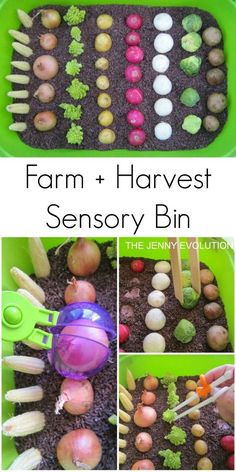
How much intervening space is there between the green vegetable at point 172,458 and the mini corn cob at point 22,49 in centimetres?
78

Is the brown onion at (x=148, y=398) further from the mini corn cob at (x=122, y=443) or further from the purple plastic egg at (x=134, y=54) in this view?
the purple plastic egg at (x=134, y=54)

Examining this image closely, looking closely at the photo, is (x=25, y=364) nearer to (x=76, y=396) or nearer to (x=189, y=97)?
(x=76, y=396)

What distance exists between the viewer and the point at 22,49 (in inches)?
55.6

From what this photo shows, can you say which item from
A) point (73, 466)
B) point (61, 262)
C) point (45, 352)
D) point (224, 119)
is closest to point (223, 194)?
point (224, 119)

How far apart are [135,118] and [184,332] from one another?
16.5 inches

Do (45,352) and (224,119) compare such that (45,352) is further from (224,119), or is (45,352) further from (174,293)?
(224,119)

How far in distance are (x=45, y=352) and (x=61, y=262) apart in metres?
0.16

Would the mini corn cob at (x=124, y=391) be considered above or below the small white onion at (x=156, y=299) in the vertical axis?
below

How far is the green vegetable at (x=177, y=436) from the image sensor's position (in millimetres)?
1219

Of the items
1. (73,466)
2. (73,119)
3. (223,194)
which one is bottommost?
(73,466)

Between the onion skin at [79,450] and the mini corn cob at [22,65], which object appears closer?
the onion skin at [79,450]

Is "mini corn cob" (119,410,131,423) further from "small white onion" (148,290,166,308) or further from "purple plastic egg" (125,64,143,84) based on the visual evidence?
"purple plastic egg" (125,64,143,84)

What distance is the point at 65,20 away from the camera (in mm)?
1427

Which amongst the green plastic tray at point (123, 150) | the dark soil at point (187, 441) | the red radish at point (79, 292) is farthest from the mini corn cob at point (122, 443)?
the green plastic tray at point (123, 150)
